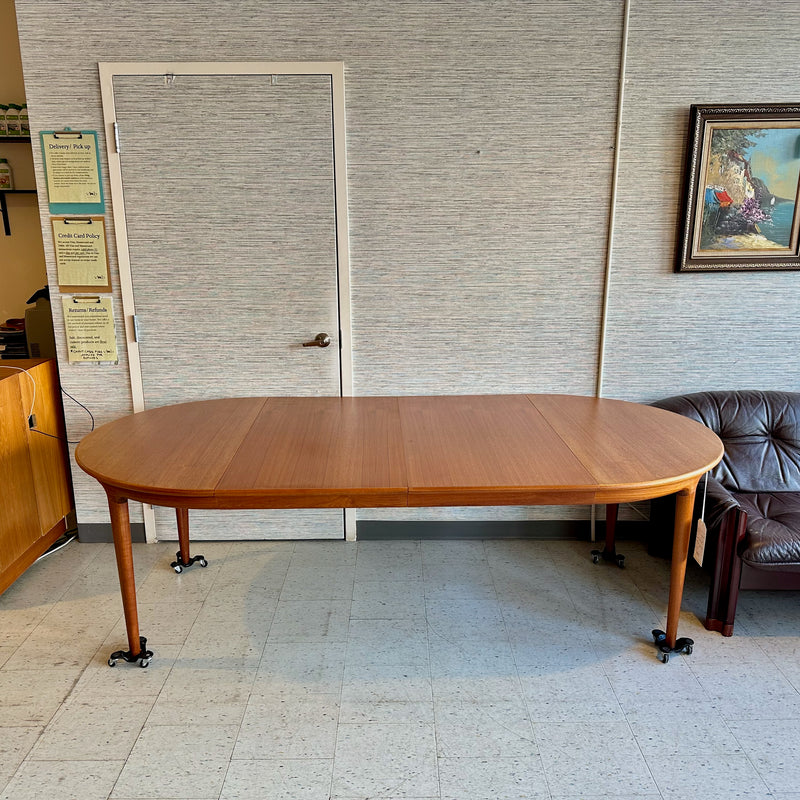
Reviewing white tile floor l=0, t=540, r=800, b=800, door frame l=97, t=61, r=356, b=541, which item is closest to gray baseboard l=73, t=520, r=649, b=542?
white tile floor l=0, t=540, r=800, b=800

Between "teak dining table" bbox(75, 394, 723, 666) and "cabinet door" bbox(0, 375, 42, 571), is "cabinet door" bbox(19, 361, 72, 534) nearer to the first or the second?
"cabinet door" bbox(0, 375, 42, 571)

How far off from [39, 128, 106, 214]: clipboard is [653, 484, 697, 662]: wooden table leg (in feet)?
8.89

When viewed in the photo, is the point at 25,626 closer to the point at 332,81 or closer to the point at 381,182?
the point at 381,182

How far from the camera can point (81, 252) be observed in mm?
2984

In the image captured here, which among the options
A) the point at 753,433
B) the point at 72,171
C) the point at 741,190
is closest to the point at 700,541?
the point at 753,433

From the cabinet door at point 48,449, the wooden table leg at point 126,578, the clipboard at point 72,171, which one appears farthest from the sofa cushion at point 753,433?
the cabinet door at point 48,449

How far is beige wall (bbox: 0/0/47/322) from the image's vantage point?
143 inches

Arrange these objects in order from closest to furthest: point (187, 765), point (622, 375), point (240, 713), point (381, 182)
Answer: point (187, 765) → point (240, 713) → point (381, 182) → point (622, 375)

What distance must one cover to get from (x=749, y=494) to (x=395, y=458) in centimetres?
169

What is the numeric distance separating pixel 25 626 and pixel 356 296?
1.95 metres

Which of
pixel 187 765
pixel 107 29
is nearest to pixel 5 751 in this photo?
pixel 187 765

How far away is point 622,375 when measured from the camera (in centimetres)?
317

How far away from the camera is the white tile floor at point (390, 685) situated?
6.15ft

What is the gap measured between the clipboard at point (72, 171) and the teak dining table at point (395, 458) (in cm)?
102
